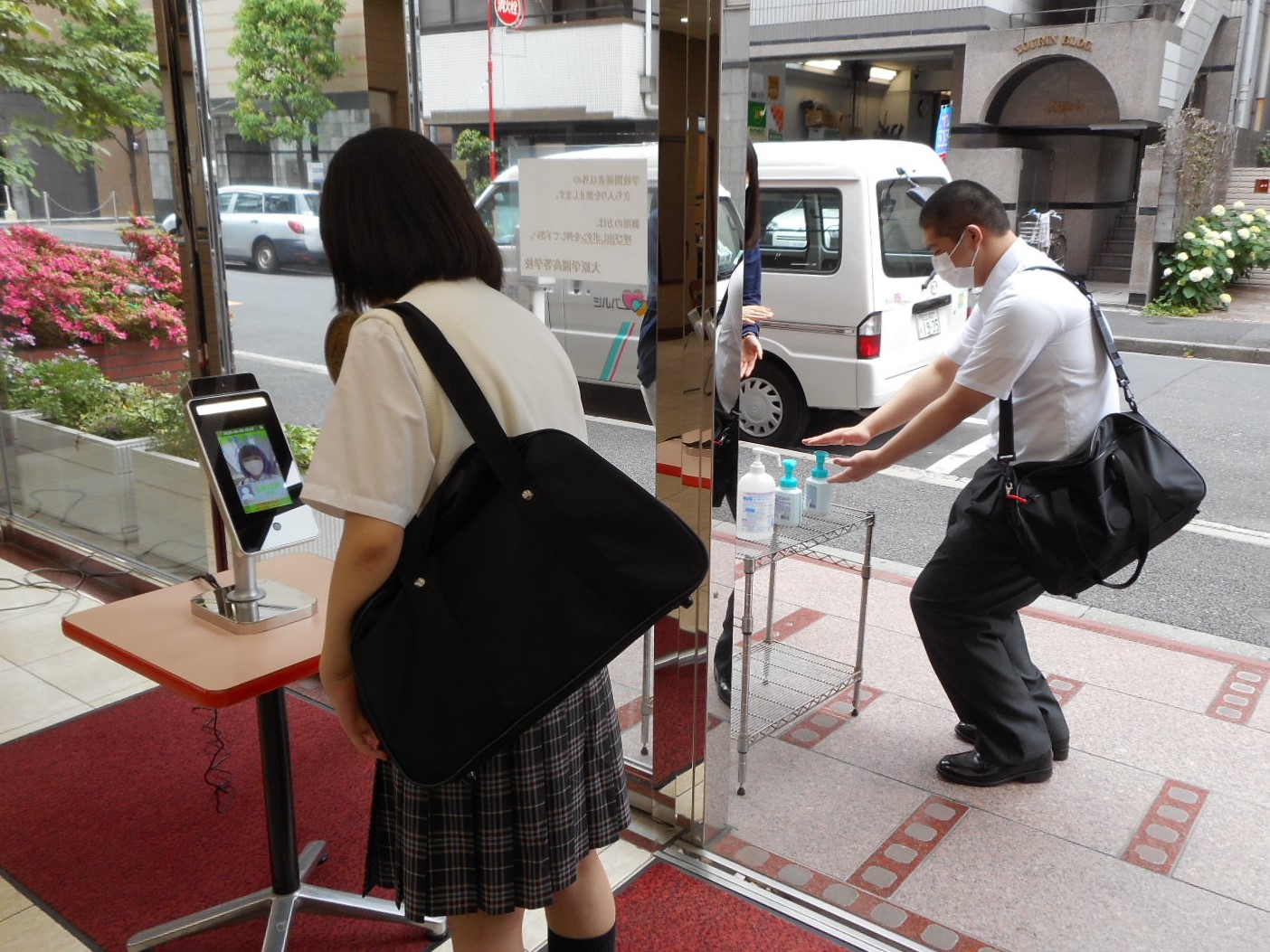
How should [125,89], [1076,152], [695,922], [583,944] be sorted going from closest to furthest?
[583,944] → [695,922] → [125,89] → [1076,152]

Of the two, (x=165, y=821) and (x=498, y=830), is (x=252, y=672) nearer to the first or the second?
(x=498, y=830)

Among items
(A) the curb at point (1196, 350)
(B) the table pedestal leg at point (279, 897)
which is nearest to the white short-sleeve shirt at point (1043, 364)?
(B) the table pedestal leg at point (279, 897)

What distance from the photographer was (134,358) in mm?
4285

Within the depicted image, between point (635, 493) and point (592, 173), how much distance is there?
3.51 feet

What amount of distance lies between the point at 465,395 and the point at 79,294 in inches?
145

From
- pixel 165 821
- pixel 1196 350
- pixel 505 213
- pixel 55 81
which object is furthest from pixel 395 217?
pixel 1196 350

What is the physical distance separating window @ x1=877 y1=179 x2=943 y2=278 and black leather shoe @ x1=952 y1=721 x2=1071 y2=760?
128 inches

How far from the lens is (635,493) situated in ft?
4.55

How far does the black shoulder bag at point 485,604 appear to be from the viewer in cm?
133

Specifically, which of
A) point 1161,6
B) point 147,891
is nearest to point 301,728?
point 147,891

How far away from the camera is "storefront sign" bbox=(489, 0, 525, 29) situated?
232 centimetres

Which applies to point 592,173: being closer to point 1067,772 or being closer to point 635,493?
point 635,493

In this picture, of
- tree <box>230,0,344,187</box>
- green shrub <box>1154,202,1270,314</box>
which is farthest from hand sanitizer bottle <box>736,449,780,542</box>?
green shrub <box>1154,202,1270,314</box>

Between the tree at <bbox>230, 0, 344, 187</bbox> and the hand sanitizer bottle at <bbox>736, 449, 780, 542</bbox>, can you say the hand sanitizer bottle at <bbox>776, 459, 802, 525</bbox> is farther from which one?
the tree at <bbox>230, 0, 344, 187</bbox>
